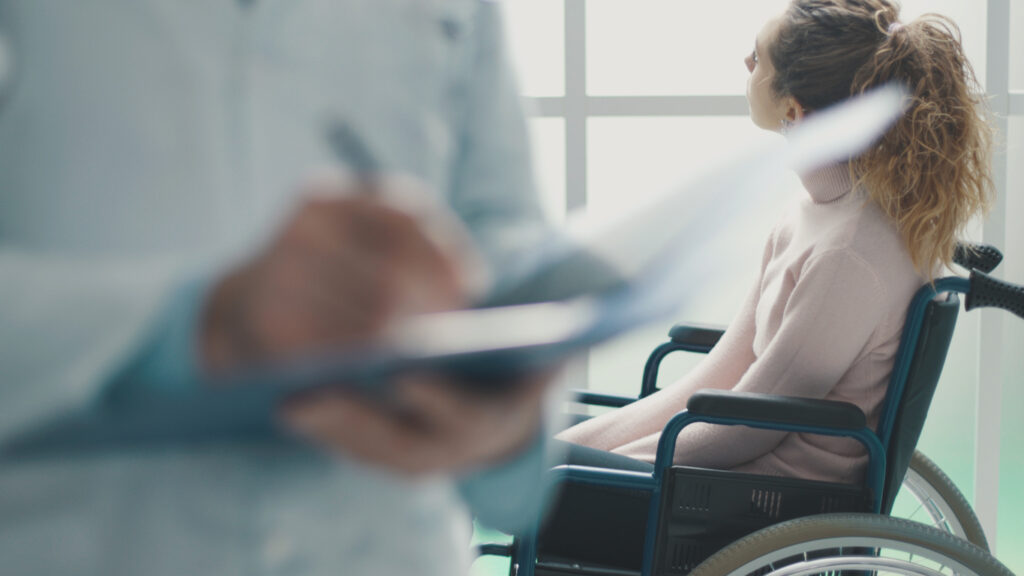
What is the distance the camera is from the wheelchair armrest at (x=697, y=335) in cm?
163

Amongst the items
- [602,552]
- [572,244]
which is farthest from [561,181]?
[572,244]

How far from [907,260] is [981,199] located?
0.18m

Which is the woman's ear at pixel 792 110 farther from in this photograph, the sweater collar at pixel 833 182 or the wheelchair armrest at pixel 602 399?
the wheelchair armrest at pixel 602 399

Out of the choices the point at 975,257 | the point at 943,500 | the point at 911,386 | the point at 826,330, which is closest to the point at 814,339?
the point at 826,330

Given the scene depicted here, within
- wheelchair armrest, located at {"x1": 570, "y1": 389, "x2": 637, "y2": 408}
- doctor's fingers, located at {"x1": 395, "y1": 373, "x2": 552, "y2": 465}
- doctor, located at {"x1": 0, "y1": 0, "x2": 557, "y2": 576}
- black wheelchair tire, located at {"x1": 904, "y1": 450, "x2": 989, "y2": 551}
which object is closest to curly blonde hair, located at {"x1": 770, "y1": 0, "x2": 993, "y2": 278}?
black wheelchair tire, located at {"x1": 904, "y1": 450, "x2": 989, "y2": 551}

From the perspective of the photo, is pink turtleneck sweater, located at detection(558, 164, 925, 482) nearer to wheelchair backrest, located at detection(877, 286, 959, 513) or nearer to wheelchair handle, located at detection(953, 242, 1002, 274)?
wheelchair backrest, located at detection(877, 286, 959, 513)

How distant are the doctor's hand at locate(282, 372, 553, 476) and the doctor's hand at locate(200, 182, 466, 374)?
1 cm

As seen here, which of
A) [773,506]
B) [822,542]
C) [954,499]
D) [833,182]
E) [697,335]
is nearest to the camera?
[822,542]

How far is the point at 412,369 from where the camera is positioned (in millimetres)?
158

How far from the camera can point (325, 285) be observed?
0.18 meters

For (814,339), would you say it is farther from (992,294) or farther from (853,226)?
(992,294)

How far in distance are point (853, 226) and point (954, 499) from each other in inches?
23.2

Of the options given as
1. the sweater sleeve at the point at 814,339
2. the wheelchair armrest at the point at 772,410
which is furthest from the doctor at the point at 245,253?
the sweater sleeve at the point at 814,339

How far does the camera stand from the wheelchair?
1.07 meters
